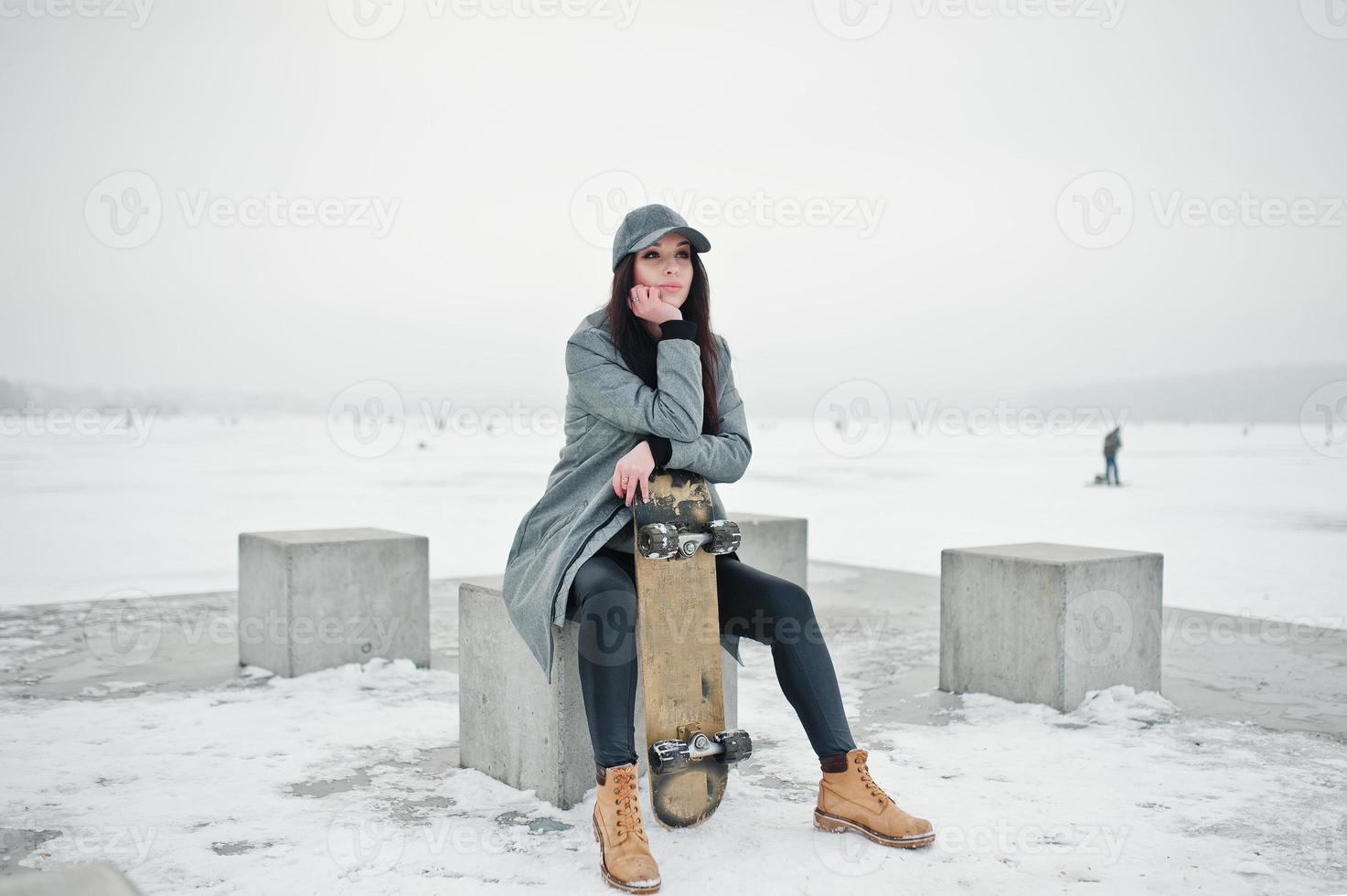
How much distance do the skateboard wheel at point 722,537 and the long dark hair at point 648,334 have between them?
354 millimetres

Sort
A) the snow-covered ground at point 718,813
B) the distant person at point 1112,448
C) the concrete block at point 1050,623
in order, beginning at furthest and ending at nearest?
the distant person at point 1112,448
the concrete block at point 1050,623
the snow-covered ground at point 718,813

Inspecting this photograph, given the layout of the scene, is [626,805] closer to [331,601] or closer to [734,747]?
[734,747]

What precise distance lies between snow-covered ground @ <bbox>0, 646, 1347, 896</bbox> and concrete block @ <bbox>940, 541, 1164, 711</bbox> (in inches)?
4.8

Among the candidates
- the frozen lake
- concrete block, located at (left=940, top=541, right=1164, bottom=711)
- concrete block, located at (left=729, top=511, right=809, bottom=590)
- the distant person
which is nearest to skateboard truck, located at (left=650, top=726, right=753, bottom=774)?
concrete block, located at (left=940, top=541, right=1164, bottom=711)

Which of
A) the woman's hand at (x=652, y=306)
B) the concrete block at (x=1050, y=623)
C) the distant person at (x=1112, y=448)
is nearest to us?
the woman's hand at (x=652, y=306)

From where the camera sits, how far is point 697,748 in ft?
10.4

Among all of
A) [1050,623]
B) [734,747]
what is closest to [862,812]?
[734,747]

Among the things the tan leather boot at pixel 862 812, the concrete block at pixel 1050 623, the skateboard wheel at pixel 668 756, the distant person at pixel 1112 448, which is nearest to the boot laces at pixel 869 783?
the tan leather boot at pixel 862 812

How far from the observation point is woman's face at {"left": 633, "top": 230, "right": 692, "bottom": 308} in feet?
11.2

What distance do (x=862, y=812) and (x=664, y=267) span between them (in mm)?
1728

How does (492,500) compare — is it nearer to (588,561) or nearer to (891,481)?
(891,481)

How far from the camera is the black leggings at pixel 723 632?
9.89 feet

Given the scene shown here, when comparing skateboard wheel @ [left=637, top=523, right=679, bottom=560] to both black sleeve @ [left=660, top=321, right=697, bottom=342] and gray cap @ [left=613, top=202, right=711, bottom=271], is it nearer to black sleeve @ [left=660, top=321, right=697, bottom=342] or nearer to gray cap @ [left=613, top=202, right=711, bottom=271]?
black sleeve @ [left=660, top=321, right=697, bottom=342]

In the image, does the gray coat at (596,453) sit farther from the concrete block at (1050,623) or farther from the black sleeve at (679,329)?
the concrete block at (1050,623)
